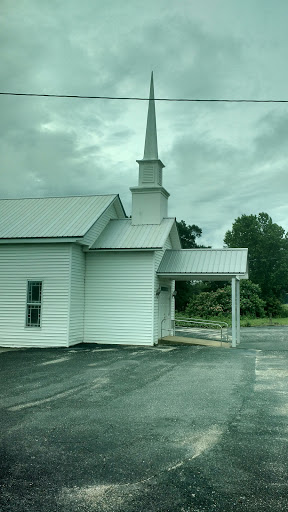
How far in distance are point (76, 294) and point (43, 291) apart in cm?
124

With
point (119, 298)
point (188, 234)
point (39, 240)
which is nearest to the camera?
point (39, 240)

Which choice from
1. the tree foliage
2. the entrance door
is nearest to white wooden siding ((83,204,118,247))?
the entrance door

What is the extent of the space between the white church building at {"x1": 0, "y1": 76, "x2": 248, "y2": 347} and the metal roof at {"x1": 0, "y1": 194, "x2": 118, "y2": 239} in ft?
0.15

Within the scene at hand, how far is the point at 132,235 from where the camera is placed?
17.7m

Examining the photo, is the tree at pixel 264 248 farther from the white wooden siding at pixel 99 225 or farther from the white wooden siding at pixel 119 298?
the white wooden siding at pixel 119 298

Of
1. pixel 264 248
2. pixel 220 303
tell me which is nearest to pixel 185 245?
pixel 264 248

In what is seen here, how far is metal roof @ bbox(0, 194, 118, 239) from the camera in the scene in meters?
16.5

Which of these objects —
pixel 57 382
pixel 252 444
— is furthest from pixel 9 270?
pixel 252 444

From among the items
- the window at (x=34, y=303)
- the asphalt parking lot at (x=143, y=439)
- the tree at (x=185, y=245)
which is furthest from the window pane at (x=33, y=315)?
the tree at (x=185, y=245)

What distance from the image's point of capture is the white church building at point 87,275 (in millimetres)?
15977

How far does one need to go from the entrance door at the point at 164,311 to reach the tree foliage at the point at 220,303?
15.6 m

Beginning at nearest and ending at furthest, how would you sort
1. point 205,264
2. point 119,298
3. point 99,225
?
point 119,298 → point 205,264 → point 99,225

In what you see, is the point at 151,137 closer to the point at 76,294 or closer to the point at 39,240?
the point at 39,240

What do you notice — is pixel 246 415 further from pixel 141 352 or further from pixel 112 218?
pixel 112 218
